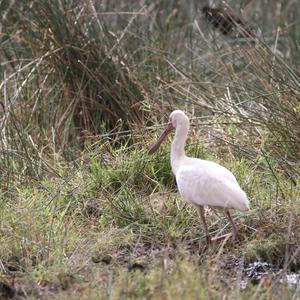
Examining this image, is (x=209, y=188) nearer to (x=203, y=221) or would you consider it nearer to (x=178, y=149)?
(x=203, y=221)

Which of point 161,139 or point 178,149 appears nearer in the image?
point 178,149

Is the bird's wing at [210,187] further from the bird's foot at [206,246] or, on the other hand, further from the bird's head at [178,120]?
the bird's head at [178,120]

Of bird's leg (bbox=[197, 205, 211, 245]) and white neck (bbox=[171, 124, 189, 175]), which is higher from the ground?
white neck (bbox=[171, 124, 189, 175])

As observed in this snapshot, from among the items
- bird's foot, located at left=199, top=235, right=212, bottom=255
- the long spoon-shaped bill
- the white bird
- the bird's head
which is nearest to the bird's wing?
the white bird

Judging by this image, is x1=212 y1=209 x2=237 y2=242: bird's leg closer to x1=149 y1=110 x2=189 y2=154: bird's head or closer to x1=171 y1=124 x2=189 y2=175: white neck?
x1=171 y1=124 x2=189 y2=175: white neck

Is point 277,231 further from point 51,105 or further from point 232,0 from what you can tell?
point 232,0

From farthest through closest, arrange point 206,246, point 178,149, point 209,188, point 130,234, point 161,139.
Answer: point 161,139, point 178,149, point 130,234, point 206,246, point 209,188

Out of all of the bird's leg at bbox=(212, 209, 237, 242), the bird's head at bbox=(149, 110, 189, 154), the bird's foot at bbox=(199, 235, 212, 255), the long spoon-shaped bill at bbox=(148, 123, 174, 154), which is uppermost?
the bird's head at bbox=(149, 110, 189, 154)

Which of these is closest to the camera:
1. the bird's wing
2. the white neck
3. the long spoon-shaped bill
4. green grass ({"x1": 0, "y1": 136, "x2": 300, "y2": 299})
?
green grass ({"x1": 0, "y1": 136, "x2": 300, "y2": 299})

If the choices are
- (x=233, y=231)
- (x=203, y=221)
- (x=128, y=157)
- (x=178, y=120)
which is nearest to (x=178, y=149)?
(x=178, y=120)

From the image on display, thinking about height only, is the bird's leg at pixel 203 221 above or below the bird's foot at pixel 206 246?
Answer: above

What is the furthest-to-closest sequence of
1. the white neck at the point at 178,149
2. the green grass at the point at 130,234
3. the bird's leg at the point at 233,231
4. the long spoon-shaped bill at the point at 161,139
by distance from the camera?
the long spoon-shaped bill at the point at 161,139 → the white neck at the point at 178,149 → the bird's leg at the point at 233,231 → the green grass at the point at 130,234

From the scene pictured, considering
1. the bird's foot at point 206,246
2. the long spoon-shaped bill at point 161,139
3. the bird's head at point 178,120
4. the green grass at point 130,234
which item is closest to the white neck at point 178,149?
the bird's head at point 178,120

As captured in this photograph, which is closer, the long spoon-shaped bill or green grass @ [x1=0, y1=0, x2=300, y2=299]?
green grass @ [x1=0, y1=0, x2=300, y2=299]
